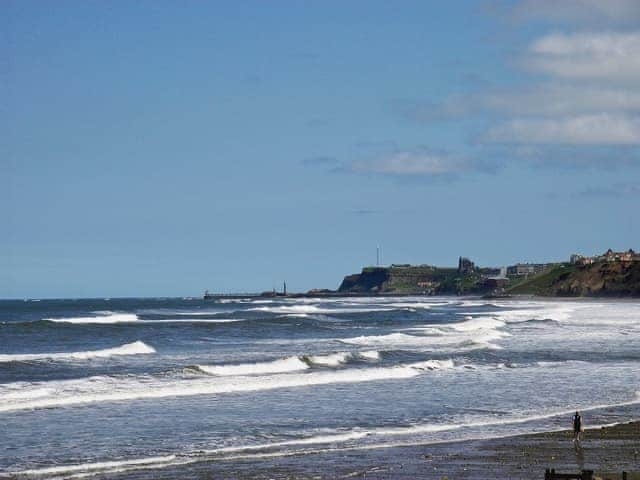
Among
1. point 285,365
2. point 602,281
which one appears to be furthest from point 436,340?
point 602,281

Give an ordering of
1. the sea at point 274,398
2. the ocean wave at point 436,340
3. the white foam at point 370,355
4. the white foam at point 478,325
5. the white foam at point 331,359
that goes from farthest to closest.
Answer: the white foam at point 478,325, the ocean wave at point 436,340, the white foam at point 370,355, the white foam at point 331,359, the sea at point 274,398

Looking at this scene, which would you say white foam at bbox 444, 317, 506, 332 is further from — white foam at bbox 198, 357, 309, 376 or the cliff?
the cliff

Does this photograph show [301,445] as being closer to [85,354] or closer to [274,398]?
[274,398]

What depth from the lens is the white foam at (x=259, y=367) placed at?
115 ft

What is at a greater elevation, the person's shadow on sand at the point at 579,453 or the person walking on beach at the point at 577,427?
the person walking on beach at the point at 577,427

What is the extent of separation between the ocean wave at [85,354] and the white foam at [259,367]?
7.29 m

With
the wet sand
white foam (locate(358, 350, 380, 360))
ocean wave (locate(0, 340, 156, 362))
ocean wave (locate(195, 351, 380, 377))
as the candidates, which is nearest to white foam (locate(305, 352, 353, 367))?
ocean wave (locate(195, 351, 380, 377))

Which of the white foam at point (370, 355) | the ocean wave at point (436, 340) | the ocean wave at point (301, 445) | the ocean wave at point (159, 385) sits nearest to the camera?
the ocean wave at point (301, 445)

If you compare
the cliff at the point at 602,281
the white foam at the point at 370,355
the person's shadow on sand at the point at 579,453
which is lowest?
the person's shadow on sand at the point at 579,453

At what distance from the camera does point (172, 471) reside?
58.2 ft

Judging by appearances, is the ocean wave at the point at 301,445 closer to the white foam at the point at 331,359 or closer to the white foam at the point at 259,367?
the white foam at the point at 259,367

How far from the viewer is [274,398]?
92.1 feet

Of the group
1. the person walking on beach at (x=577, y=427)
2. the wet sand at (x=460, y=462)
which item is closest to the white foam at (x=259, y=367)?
the wet sand at (x=460, y=462)

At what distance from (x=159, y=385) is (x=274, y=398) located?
4058 millimetres
